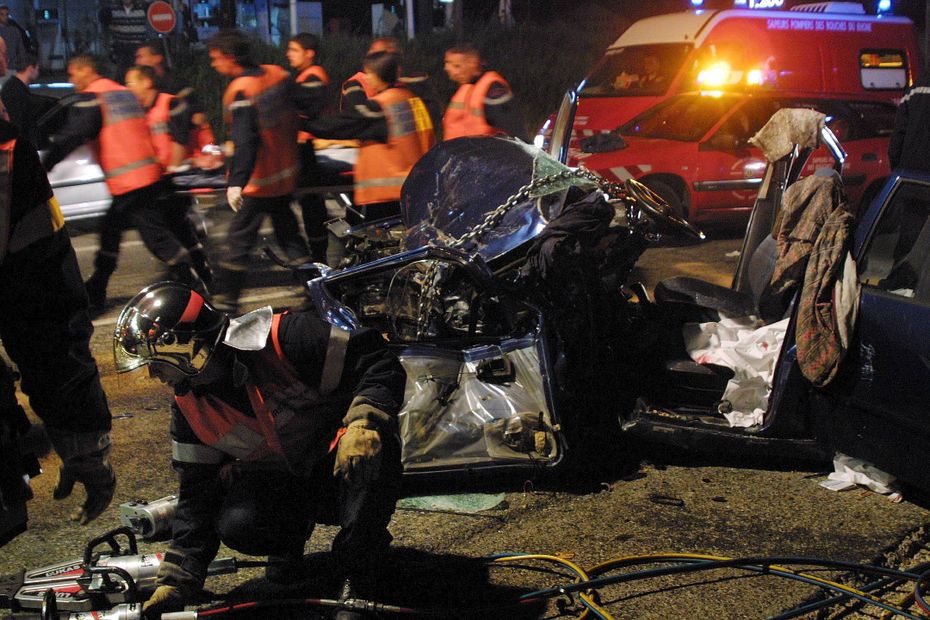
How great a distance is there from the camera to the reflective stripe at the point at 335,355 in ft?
10.3

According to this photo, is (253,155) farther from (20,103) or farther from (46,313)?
(46,313)

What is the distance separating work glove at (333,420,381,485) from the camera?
295 cm

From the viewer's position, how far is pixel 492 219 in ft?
16.2

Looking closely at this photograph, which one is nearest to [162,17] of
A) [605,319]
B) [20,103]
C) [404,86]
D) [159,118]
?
[20,103]

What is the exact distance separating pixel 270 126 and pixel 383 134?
888 millimetres

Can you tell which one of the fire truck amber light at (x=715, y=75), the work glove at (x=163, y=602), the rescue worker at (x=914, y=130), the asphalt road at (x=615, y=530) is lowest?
the asphalt road at (x=615, y=530)

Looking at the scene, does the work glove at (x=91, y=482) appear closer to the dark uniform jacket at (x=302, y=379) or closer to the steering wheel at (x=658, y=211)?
the dark uniform jacket at (x=302, y=379)

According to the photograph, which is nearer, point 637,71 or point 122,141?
point 122,141

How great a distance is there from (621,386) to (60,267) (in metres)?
2.70

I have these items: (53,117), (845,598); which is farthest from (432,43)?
(845,598)

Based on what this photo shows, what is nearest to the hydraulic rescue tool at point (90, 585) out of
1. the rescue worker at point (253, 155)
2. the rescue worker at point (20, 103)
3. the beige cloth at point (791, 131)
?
the rescue worker at point (253, 155)

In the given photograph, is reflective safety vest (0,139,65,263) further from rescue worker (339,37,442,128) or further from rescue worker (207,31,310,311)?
rescue worker (339,37,442,128)

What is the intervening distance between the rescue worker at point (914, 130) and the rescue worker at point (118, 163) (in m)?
4.66

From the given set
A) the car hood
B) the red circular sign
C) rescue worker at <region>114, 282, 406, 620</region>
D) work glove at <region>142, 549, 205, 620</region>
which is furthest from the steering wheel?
the red circular sign
